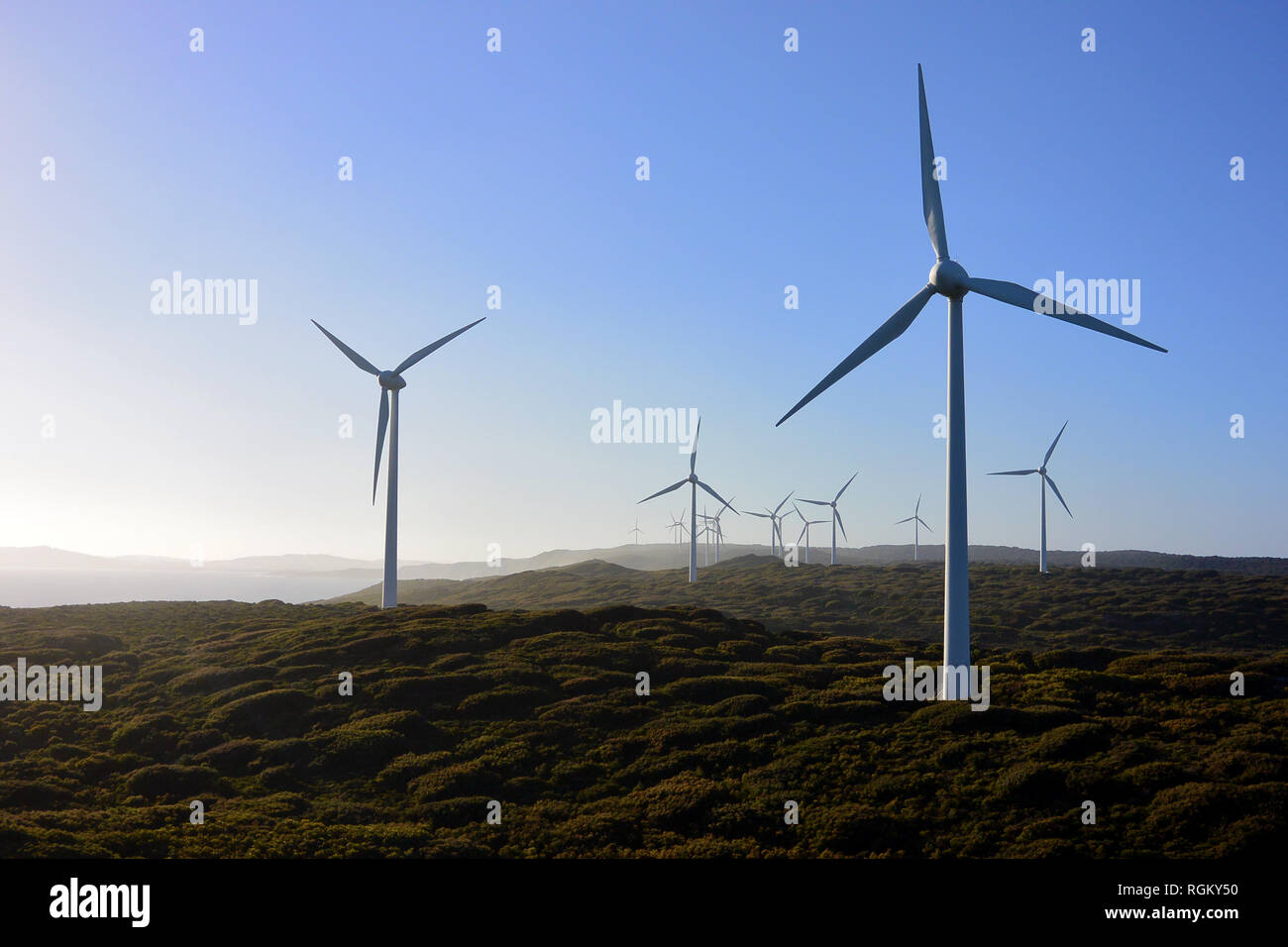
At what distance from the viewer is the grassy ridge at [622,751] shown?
23625mm

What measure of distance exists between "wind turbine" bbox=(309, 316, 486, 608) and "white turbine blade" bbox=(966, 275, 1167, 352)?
45.9 meters

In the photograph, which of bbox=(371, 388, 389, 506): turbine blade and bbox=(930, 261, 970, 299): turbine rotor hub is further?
bbox=(371, 388, 389, 506): turbine blade

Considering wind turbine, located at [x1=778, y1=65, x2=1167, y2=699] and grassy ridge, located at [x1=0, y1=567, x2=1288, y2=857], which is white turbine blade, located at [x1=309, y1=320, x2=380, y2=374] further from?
wind turbine, located at [x1=778, y1=65, x2=1167, y2=699]

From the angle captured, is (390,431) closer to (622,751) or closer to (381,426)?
(381,426)

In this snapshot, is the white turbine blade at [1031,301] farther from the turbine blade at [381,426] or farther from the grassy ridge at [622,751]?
the turbine blade at [381,426]

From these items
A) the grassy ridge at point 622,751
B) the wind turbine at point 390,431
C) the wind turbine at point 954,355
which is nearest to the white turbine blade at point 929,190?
the wind turbine at point 954,355

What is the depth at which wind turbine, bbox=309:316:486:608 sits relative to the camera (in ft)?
218

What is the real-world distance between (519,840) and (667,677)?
19.4 metres

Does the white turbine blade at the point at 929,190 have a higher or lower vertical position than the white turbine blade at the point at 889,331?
higher

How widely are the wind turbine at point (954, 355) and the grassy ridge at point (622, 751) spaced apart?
348 centimetres

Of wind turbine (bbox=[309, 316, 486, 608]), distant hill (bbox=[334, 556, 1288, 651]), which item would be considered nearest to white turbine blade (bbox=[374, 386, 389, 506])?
wind turbine (bbox=[309, 316, 486, 608])

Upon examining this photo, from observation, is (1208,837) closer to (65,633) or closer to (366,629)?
(366,629)

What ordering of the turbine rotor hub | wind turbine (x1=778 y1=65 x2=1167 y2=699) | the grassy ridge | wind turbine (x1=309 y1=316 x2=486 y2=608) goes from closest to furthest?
the grassy ridge < wind turbine (x1=778 y1=65 x2=1167 y2=699) < the turbine rotor hub < wind turbine (x1=309 y1=316 x2=486 y2=608)
